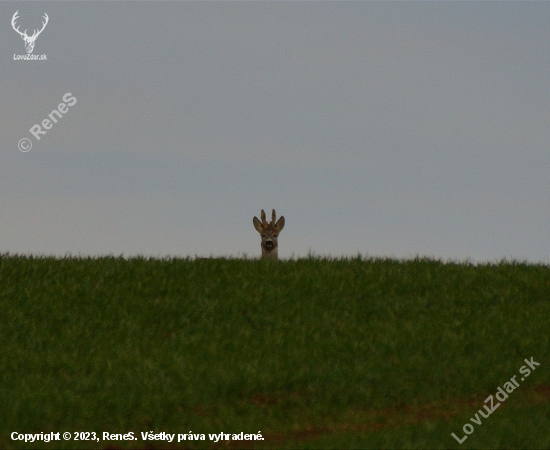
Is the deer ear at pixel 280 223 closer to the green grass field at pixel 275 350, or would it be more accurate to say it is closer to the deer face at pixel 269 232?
the deer face at pixel 269 232

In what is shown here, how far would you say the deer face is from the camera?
78.6ft

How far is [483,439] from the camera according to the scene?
41.7ft

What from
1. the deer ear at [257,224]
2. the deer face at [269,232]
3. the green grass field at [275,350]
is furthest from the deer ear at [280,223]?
the green grass field at [275,350]

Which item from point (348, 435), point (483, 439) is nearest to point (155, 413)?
point (348, 435)

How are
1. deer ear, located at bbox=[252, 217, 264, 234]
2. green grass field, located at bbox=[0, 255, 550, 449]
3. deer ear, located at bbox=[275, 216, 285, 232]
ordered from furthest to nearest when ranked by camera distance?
deer ear, located at bbox=[252, 217, 264, 234]
deer ear, located at bbox=[275, 216, 285, 232]
green grass field, located at bbox=[0, 255, 550, 449]

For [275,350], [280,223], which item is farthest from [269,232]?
[275,350]

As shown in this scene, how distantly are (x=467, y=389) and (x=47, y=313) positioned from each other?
9858 millimetres

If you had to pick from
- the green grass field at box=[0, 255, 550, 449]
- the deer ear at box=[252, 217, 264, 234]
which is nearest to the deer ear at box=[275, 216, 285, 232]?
the deer ear at box=[252, 217, 264, 234]

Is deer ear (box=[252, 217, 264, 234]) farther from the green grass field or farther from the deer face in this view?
Result: the green grass field

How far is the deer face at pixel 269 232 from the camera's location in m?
24.0

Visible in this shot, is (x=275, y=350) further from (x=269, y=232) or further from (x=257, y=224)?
(x=257, y=224)

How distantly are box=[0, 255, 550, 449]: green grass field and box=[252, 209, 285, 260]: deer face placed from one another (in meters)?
1.05

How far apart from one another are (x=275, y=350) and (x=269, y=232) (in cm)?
740

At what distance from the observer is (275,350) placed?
17.0 metres
